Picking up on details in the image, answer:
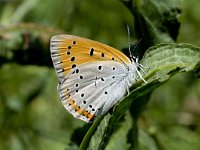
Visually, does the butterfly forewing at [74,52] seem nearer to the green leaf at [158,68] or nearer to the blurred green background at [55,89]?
the green leaf at [158,68]

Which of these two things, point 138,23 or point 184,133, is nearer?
point 138,23

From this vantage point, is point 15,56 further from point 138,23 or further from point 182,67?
point 182,67

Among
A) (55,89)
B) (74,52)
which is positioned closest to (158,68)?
(74,52)

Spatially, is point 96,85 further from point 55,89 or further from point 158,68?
point 55,89

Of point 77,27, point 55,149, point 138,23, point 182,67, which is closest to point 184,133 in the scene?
point 55,149

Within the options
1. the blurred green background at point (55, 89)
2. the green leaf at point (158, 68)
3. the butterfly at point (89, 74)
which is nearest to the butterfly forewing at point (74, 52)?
the butterfly at point (89, 74)

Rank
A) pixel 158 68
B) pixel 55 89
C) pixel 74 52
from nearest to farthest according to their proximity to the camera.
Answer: pixel 158 68, pixel 74 52, pixel 55 89

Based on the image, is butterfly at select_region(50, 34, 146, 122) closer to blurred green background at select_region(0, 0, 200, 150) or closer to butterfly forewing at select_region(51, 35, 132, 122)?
butterfly forewing at select_region(51, 35, 132, 122)
